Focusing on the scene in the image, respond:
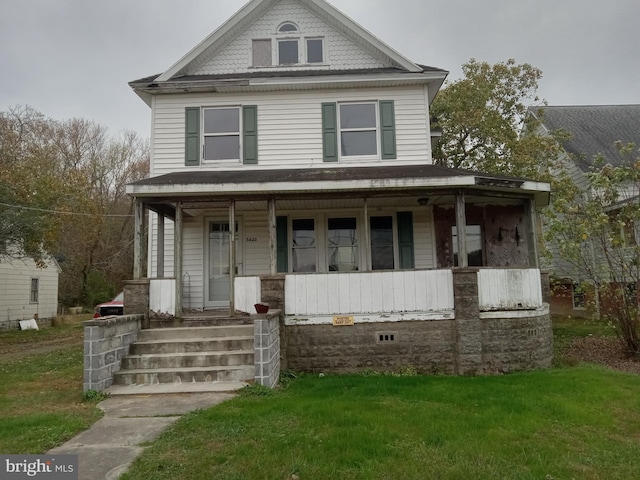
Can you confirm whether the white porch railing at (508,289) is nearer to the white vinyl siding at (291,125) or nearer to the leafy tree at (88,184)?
the white vinyl siding at (291,125)

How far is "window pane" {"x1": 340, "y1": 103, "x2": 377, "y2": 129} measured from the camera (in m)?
11.1

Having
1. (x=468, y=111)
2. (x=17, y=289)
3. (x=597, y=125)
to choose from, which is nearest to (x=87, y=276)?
(x=17, y=289)

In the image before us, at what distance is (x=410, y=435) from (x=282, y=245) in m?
6.76

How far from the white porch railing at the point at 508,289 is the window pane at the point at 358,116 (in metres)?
4.68

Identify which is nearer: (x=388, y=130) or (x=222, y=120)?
(x=388, y=130)

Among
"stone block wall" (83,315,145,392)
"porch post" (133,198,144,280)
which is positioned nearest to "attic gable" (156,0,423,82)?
"porch post" (133,198,144,280)

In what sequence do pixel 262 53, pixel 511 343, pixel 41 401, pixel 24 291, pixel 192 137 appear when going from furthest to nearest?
pixel 24 291 → pixel 262 53 → pixel 192 137 → pixel 511 343 → pixel 41 401

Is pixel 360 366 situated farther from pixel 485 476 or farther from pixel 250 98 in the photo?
pixel 250 98

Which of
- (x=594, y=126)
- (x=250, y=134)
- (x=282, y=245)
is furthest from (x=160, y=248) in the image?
(x=594, y=126)

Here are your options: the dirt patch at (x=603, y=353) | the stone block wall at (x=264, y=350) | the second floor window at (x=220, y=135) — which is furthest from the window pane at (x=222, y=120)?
the dirt patch at (x=603, y=353)

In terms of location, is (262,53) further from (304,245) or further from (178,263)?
(178,263)

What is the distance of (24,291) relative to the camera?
2141 cm

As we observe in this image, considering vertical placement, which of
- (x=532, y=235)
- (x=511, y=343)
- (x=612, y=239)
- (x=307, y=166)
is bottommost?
(x=511, y=343)

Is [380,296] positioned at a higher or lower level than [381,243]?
lower
